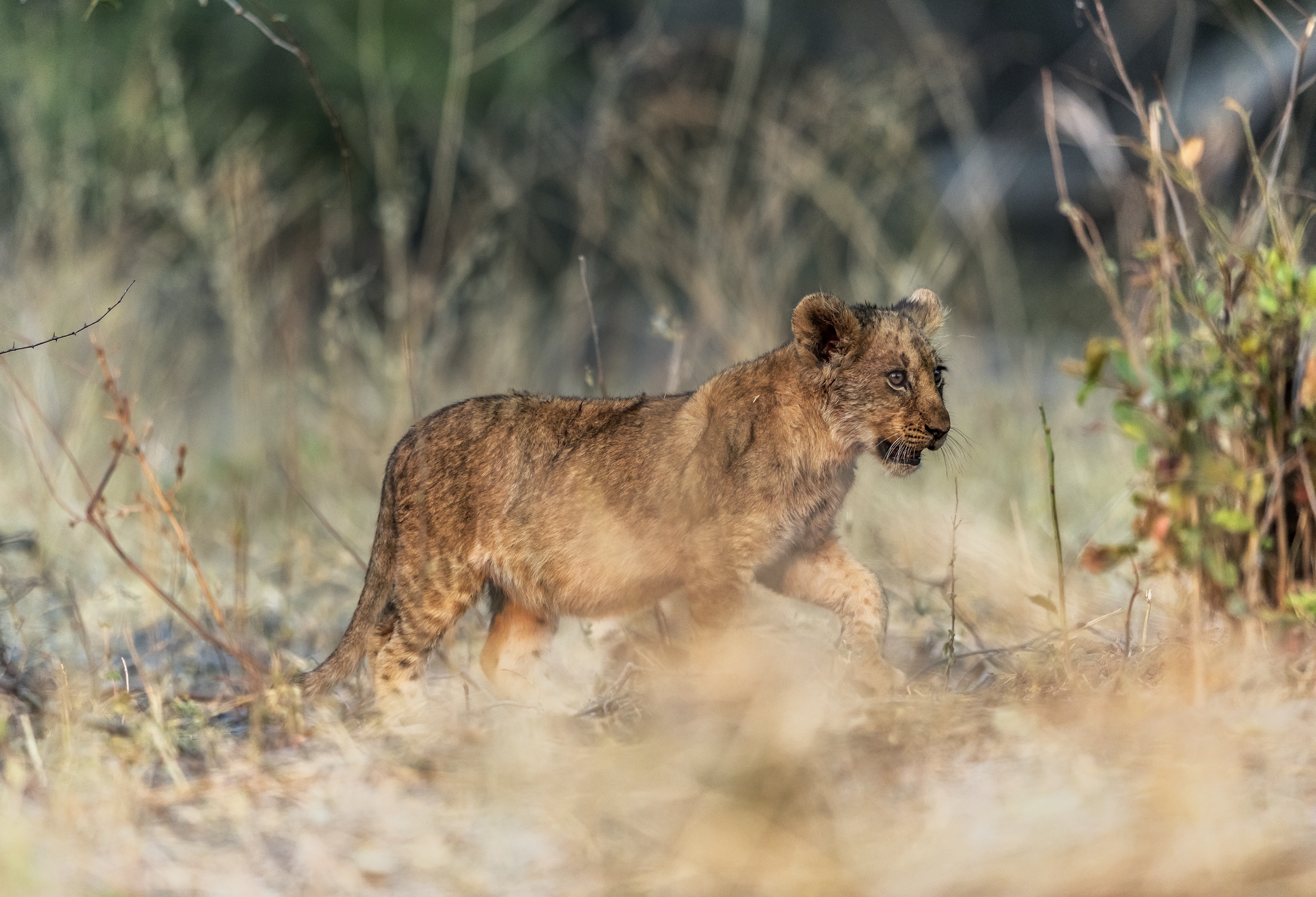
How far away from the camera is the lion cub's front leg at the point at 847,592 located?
13.2 ft

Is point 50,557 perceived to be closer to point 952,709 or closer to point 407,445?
point 407,445

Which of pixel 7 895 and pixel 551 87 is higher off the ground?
pixel 551 87

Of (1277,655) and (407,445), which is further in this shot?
(407,445)

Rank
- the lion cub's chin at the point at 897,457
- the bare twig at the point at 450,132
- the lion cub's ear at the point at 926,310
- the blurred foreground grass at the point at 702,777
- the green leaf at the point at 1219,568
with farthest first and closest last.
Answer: the bare twig at the point at 450,132 → the lion cub's ear at the point at 926,310 → the lion cub's chin at the point at 897,457 → the green leaf at the point at 1219,568 → the blurred foreground grass at the point at 702,777

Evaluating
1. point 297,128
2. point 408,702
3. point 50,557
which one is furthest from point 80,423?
point 297,128

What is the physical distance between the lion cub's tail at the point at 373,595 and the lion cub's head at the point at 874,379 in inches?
55.8

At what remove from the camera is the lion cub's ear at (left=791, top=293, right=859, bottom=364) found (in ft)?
13.2

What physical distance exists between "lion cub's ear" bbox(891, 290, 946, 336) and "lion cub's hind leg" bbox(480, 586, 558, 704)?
5.05ft

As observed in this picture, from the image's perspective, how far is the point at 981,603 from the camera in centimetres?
523

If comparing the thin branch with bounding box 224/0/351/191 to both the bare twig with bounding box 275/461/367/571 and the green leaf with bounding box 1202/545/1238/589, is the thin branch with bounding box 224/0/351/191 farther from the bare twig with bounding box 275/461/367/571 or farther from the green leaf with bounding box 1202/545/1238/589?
the green leaf with bounding box 1202/545/1238/589

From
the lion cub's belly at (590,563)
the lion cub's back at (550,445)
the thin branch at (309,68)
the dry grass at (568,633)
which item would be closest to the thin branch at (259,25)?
the thin branch at (309,68)

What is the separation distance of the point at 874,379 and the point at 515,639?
1468 millimetres

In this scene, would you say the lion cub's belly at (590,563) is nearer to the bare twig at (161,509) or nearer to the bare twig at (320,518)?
the bare twig at (320,518)

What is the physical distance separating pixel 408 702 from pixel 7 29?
7.52m
